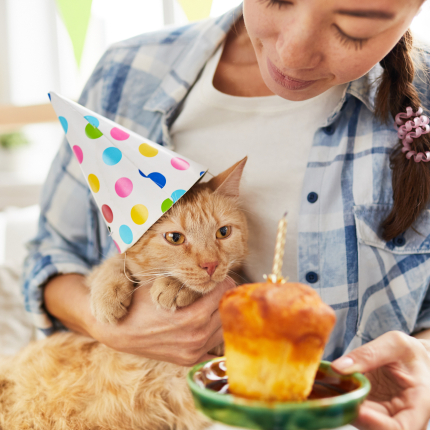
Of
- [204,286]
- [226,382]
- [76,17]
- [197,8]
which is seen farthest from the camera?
[76,17]

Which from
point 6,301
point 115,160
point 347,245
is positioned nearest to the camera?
point 115,160

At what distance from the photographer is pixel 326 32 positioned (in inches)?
29.1

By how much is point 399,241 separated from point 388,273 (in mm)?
114

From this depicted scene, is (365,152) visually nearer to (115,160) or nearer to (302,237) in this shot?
(302,237)

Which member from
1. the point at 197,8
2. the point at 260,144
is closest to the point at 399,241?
the point at 260,144

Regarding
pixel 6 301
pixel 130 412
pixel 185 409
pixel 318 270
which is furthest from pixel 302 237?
pixel 6 301

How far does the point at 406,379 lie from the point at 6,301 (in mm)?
1830

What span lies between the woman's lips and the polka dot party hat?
282 millimetres

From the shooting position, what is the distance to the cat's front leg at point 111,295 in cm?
108

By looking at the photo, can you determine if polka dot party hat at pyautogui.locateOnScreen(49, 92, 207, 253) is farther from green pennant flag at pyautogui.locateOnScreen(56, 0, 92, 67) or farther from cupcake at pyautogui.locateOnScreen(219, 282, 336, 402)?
green pennant flag at pyautogui.locateOnScreen(56, 0, 92, 67)

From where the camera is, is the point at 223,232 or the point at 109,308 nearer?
the point at 109,308

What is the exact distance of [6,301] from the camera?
191 centimetres

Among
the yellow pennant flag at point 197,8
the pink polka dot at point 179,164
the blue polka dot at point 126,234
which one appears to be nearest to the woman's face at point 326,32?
the pink polka dot at point 179,164

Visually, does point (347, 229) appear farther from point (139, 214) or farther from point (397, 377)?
point (139, 214)
